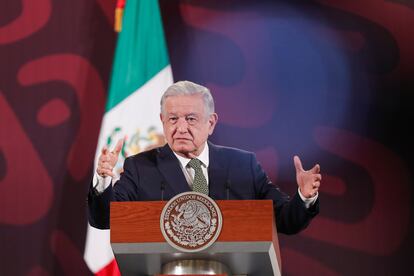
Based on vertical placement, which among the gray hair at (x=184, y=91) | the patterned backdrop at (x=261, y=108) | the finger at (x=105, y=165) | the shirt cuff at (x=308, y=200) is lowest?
the patterned backdrop at (x=261, y=108)

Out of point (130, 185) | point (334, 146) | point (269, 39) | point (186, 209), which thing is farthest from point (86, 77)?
point (186, 209)

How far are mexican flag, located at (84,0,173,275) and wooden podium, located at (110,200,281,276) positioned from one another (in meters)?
2.24

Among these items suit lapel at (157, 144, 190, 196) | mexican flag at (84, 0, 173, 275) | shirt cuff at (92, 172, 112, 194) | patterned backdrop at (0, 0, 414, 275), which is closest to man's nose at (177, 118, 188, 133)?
suit lapel at (157, 144, 190, 196)

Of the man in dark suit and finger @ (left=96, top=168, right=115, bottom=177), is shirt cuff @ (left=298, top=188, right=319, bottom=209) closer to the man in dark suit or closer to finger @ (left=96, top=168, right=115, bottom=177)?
the man in dark suit

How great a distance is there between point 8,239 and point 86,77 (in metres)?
1.16

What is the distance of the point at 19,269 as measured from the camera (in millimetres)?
5309

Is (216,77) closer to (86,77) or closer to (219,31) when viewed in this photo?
(219,31)

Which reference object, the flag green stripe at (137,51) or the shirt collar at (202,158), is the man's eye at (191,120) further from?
the flag green stripe at (137,51)

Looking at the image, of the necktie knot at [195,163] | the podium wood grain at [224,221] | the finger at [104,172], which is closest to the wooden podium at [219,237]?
the podium wood grain at [224,221]

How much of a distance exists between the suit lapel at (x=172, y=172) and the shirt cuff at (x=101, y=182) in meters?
0.29

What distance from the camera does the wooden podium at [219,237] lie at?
9.21ft

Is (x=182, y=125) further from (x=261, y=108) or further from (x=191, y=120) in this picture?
(x=261, y=108)

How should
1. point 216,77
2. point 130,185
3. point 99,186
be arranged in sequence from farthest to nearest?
point 216,77 < point 130,185 < point 99,186

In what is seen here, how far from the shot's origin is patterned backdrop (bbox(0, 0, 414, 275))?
5.20 meters
